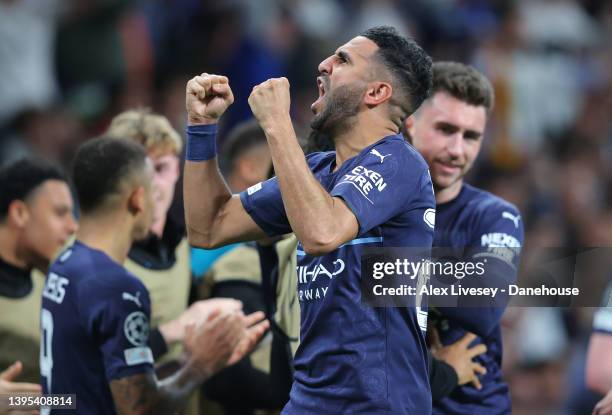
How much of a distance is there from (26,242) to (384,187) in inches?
95.0

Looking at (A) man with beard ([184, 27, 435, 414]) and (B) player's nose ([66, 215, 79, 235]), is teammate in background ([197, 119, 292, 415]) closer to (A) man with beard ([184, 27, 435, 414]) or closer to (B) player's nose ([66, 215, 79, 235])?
(B) player's nose ([66, 215, 79, 235])

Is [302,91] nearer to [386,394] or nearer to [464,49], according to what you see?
[464,49]

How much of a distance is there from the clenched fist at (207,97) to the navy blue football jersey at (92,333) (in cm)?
88

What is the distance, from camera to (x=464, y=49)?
1249cm

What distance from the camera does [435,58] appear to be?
12359mm

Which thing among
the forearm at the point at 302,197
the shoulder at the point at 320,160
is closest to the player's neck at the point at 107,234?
the shoulder at the point at 320,160

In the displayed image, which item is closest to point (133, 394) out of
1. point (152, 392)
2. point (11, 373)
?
point (152, 392)

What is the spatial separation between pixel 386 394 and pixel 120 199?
1.69 m

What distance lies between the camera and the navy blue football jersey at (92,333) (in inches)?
181

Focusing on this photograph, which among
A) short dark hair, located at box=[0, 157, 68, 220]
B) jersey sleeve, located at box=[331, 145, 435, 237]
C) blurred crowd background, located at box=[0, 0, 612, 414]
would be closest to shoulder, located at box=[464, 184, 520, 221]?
jersey sleeve, located at box=[331, 145, 435, 237]

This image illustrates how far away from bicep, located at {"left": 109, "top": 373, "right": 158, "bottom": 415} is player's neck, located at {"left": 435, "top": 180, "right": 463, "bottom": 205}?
63.5 inches

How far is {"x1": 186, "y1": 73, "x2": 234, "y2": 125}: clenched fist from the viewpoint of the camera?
13.8 ft

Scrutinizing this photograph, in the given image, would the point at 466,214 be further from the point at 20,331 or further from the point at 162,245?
the point at 20,331

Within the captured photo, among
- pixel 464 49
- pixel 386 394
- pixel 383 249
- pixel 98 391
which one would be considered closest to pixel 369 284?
pixel 383 249
